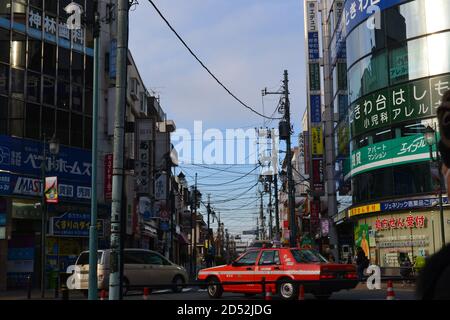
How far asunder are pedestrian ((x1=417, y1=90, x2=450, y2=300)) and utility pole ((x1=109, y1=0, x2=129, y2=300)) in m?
10.5

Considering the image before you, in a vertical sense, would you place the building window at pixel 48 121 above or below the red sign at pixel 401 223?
above

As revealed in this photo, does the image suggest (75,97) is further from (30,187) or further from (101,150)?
(30,187)

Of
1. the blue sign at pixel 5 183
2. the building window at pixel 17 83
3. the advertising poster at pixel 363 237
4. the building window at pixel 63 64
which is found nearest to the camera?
the blue sign at pixel 5 183

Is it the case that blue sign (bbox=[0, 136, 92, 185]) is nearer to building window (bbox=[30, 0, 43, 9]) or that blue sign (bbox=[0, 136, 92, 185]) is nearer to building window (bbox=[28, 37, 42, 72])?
building window (bbox=[28, 37, 42, 72])

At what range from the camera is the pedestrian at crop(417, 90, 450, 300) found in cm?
187

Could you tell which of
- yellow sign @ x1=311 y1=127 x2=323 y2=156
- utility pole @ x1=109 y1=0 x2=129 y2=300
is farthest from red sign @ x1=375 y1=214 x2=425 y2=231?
utility pole @ x1=109 y1=0 x2=129 y2=300

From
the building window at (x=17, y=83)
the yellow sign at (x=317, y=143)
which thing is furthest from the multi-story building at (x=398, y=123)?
the building window at (x=17, y=83)

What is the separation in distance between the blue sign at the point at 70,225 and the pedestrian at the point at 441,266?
93.6 ft

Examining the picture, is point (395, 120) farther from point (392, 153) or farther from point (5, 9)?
point (5, 9)

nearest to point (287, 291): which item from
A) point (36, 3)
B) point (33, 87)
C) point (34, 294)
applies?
point (34, 294)

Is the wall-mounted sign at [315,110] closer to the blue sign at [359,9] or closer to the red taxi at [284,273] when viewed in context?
the blue sign at [359,9]

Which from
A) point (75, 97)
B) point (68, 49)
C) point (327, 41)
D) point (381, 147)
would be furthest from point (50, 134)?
point (327, 41)

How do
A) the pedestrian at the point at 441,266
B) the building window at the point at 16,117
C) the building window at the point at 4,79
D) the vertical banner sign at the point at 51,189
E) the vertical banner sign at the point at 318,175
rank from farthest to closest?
the vertical banner sign at the point at 318,175 → the building window at the point at 16,117 → the building window at the point at 4,79 → the vertical banner sign at the point at 51,189 → the pedestrian at the point at 441,266

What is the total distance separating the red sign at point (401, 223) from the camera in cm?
3159
